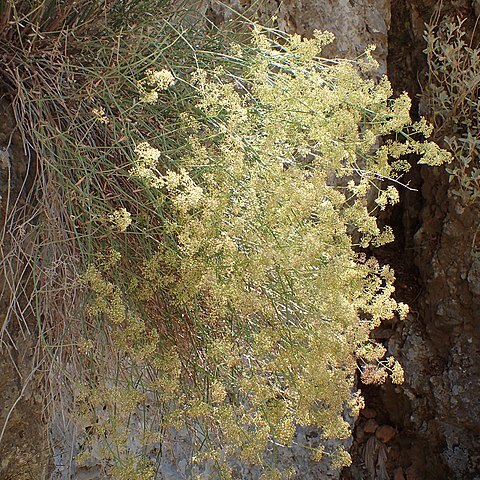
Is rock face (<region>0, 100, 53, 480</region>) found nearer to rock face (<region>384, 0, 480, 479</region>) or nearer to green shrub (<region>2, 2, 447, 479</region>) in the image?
green shrub (<region>2, 2, 447, 479</region>)

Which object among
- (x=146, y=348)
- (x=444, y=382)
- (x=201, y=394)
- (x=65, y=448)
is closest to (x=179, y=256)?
(x=146, y=348)

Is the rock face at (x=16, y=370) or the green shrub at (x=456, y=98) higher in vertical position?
the green shrub at (x=456, y=98)

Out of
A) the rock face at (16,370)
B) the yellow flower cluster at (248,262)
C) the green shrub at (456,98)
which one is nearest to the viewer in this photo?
the yellow flower cluster at (248,262)

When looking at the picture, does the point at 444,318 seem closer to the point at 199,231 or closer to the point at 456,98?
the point at 456,98

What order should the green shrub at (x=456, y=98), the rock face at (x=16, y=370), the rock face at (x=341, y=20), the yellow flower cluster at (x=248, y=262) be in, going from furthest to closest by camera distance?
1. the green shrub at (x=456, y=98)
2. the rock face at (x=341, y=20)
3. the rock face at (x=16, y=370)
4. the yellow flower cluster at (x=248, y=262)

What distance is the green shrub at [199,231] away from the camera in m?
0.82

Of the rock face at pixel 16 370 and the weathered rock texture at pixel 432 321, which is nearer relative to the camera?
the rock face at pixel 16 370

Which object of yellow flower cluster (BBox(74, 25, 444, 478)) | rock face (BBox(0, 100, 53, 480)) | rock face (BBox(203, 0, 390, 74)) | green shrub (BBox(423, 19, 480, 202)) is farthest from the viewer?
green shrub (BBox(423, 19, 480, 202))

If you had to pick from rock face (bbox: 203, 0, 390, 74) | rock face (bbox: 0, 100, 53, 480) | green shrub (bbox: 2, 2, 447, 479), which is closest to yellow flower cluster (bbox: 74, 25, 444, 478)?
green shrub (bbox: 2, 2, 447, 479)

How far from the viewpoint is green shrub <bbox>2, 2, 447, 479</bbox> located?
2.70ft

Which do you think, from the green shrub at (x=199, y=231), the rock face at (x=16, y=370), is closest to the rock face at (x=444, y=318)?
the green shrub at (x=199, y=231)

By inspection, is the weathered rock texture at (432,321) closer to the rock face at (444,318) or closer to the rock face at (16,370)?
the rock face at (444,318)

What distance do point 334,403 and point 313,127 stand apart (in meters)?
0.38

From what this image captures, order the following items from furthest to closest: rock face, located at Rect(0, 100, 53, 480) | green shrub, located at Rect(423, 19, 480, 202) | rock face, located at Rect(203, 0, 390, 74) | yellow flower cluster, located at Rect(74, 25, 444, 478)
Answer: green shrub, located at Rect(423, 19, 480, 202) → rock face, located at Rect(203, 0, 390, 74) → rock face, located at Rect(0, 100, 53, 480) → yellow flower cluster, located at Rect(74, 25, 444, 478)
